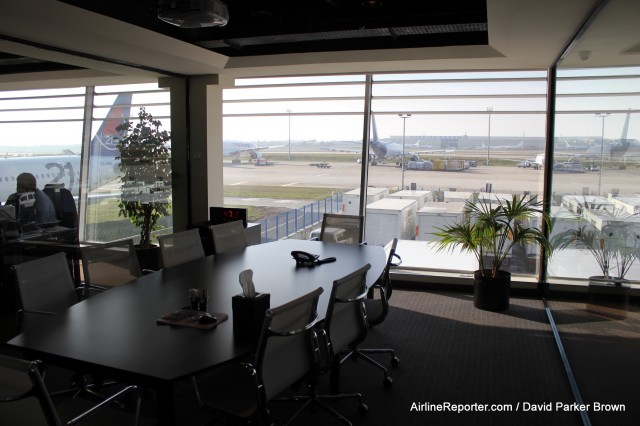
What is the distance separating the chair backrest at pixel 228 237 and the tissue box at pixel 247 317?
262 centimetres

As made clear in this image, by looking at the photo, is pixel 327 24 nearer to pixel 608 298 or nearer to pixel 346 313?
pixel 346 313

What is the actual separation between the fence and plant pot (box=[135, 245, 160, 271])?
183cm

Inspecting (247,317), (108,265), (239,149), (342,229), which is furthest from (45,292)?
(239,149)

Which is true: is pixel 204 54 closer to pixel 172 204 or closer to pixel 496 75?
pixel 172 204

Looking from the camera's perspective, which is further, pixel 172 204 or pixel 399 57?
pixel 172 204

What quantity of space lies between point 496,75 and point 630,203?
15.4ft

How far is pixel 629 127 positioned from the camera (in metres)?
2.84

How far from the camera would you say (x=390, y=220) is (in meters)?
7.86

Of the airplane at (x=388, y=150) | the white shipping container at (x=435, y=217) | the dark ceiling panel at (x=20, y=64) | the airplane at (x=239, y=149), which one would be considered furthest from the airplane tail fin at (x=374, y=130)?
the dark ceiling panel at (x=20, y=64)

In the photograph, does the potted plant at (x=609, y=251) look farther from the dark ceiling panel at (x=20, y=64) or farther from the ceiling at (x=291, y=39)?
the dark ceiling panel at (x=20, y=64)

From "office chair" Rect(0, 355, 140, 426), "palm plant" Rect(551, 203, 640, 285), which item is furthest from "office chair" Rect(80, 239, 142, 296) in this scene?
"palm plant" Rect(551, 203, 640, 285)

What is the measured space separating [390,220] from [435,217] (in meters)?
0.66

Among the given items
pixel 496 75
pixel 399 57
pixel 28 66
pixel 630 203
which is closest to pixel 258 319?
pixel 630 203

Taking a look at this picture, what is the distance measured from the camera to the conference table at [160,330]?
2496 mm
